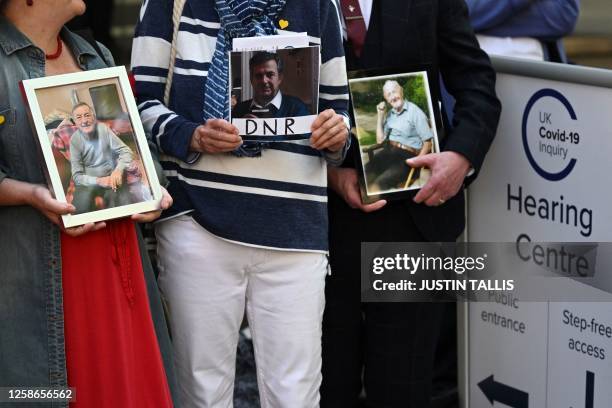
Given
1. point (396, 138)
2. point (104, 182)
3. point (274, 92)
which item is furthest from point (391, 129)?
point (104, 182)

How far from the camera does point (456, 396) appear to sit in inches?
186

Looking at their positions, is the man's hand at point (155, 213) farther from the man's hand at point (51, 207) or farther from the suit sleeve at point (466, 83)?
the suit sleeve at point (466, 83)

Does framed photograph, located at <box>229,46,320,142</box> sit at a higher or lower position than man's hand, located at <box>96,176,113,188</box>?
higher

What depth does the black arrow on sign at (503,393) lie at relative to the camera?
417cm

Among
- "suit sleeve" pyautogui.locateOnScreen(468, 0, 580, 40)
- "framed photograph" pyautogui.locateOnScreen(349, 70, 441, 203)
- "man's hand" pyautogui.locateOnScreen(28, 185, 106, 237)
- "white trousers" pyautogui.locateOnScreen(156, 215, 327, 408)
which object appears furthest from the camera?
"suit sleeve" pyautogui.locateOnScreen(468, 0, 580, 40)

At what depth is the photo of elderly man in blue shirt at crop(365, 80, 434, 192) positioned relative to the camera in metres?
3.64

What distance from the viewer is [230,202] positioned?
330cm

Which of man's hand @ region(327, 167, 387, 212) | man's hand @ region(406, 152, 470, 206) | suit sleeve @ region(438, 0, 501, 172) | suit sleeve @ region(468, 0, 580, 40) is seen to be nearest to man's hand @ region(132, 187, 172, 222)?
man's hand @ region(327, 167, 387, 212)

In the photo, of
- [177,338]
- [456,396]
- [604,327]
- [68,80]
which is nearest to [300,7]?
[68,80]

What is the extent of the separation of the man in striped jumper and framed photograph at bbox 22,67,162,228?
0.19 metres

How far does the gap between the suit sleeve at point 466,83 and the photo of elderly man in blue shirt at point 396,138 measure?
128 millimetres

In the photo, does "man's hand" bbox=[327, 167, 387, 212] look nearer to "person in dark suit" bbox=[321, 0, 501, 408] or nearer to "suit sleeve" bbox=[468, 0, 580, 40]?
"person in dark suit" bbox=[321, 0, 501, 408]

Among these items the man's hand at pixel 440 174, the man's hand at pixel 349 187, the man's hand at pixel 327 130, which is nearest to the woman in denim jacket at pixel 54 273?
the man's hand at pixel 327 130

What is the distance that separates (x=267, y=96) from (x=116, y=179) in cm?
49
